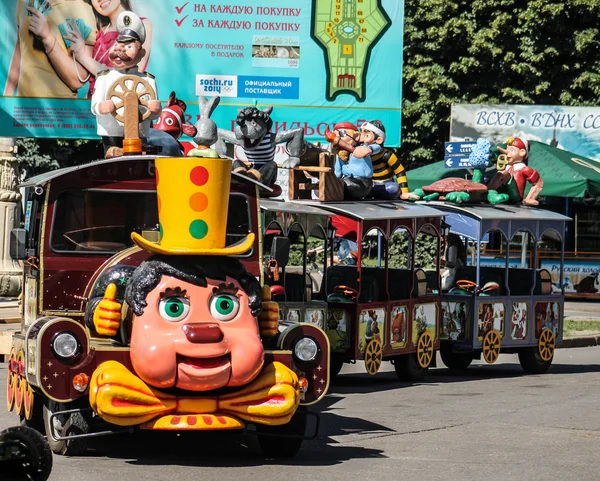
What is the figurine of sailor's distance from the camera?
1353cm

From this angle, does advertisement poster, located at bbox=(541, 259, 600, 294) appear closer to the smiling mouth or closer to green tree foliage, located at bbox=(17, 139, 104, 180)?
green tree foliage, located at bbox=(17, 139, 104, 180)

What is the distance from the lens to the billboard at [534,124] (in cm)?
→ 3341

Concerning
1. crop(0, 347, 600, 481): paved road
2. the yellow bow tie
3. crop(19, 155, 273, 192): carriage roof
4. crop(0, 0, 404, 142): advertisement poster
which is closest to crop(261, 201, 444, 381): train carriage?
crop(0, 347, 600, 481): paved road

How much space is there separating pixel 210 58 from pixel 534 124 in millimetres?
10890

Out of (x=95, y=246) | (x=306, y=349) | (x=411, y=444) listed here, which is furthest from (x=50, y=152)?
(x=306, y=349)

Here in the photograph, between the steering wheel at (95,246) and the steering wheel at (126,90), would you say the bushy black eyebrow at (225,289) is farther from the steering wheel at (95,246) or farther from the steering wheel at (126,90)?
the steering wheel at (126,90)

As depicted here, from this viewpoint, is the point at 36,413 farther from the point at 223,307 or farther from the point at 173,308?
the point at 223,307

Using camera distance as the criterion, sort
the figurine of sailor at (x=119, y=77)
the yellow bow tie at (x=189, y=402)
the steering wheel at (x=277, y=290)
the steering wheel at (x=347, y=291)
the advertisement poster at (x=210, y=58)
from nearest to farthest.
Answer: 1. the yellow bow tie at (x=189, y=402)
2. the figurine of sailor at (x=119, y=77)
3. the steering wheel at (x=277, y=290)
4. the steering wheel at (x=347, y=291)
5. the advertisement poster at (x=210, y=58)

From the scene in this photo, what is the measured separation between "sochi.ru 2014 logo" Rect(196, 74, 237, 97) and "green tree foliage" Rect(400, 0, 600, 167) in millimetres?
12689

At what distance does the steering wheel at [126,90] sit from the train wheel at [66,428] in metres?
4.46

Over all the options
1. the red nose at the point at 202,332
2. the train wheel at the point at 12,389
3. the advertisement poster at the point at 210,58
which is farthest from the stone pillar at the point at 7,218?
the red nose at the point at 202,332

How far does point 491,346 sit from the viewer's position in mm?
16938

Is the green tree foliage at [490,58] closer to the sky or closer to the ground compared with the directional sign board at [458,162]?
closer to the sky

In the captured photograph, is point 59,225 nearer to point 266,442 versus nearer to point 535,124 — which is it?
point 266,442
